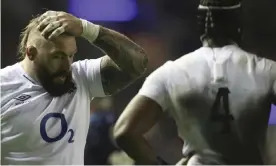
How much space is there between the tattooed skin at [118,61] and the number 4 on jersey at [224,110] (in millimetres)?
219

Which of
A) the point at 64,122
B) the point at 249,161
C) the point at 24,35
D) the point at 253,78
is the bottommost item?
the point at 249,161

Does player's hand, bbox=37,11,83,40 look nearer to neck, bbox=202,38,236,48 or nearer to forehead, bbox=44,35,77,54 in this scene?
forehead, bbox=44,35,77,54

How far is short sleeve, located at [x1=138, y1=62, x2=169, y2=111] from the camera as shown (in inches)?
54.0

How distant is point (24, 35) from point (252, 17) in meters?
0.63

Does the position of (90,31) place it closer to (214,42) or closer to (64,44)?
(64,44)

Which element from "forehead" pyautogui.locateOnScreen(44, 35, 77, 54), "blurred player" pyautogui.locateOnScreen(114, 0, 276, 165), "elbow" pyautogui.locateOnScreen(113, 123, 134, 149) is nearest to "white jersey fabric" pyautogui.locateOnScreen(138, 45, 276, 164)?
"blurred player" pyautogui.locateOnScreen(114, 0, 276, 165)

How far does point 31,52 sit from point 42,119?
0.19 m

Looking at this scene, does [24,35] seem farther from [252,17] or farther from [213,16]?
[252,17]

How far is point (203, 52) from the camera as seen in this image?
4.54 feet

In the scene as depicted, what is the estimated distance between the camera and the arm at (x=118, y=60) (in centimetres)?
136

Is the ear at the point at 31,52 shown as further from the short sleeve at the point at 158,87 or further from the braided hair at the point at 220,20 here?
the braided hair at the point at 220,20

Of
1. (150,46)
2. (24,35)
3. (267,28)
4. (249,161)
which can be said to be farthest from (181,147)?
(24,35)

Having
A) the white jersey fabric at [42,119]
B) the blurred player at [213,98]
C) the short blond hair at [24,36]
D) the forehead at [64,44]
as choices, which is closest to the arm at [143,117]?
the blurred player at [213,98]

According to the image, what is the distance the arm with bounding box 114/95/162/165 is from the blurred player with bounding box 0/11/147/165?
2.9 inches
